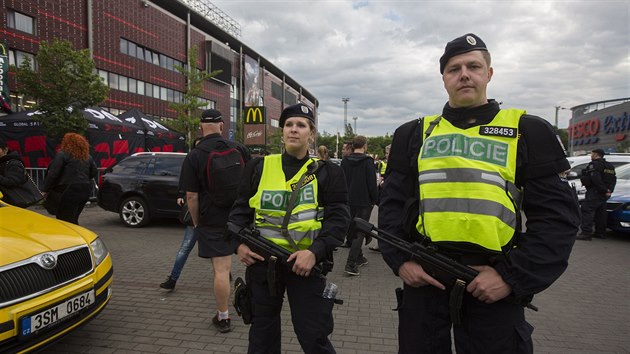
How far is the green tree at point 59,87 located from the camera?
12.4m

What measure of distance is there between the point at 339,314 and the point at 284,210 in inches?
86.1

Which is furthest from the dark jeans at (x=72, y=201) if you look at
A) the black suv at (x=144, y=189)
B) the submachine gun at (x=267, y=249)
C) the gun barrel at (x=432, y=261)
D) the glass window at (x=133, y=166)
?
the gun barrel at (x=432, y=261)

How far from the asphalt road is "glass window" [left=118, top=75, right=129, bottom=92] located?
26579 mm

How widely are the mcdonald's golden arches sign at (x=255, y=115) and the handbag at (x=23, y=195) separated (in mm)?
6142

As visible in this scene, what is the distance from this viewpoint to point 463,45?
180 centimetres

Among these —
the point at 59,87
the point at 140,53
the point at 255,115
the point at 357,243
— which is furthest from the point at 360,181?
the point at 140,53

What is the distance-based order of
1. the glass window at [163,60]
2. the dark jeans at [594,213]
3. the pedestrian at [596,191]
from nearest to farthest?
1. the pedestrian at [596,191]
2. the dark jeans at [594,213]
3. the glass window at [163,60]

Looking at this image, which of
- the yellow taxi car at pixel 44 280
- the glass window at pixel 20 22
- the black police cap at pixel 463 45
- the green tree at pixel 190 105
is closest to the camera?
the black police cap at pixel 463 45

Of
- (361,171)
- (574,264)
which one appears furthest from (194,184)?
(574,264)

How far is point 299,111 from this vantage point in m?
2.48

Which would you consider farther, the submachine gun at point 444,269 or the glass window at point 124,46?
the glass window at point 124,46

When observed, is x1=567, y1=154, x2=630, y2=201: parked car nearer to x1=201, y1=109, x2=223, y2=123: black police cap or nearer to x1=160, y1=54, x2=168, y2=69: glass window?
x1=201, y1=109, x2=223, y2=123: black police cap

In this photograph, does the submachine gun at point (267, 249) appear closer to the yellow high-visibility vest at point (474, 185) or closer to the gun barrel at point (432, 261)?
the gun barrel at point (432, 261)

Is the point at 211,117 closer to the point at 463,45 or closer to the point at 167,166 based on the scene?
the point at 463,45
